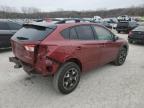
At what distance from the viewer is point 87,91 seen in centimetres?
439

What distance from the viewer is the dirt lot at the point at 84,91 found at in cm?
381

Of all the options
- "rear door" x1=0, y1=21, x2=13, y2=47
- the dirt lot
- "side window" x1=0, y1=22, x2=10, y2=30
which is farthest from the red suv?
"side window" x1=0, y1=22, x2=10, y2=30

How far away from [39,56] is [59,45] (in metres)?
0.49

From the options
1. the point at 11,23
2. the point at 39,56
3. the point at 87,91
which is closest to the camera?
the point at 39,56

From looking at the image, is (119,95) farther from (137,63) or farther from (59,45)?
(137,63)

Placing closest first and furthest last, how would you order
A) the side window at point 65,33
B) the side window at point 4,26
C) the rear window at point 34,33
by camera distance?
the rear window at point 34,33 < the side window at point 65,33 < the side window at point 4,26

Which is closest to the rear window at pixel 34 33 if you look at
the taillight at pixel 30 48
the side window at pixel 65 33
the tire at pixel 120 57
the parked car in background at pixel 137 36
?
the taillight at pixel 30 48

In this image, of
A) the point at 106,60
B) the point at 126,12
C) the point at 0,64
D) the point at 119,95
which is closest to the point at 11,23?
the point at 0,64

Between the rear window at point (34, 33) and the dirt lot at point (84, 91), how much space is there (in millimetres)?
1332

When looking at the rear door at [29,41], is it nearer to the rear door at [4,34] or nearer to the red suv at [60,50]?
the red suv at [60,50]

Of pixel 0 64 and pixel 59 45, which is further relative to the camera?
pixel 0 64

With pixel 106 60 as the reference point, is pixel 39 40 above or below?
above

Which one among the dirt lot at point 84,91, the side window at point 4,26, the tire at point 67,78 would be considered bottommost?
the dirt lot at point 84,91

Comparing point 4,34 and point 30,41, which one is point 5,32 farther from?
point 30,41
